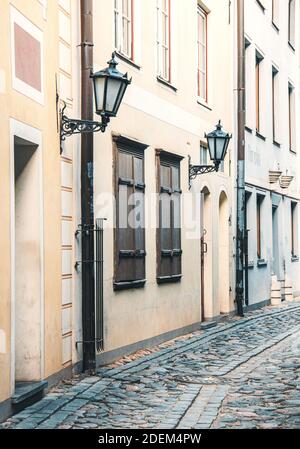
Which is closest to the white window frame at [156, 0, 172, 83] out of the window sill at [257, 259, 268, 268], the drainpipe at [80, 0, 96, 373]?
the drainpipe at [80, 0, 96, 373]

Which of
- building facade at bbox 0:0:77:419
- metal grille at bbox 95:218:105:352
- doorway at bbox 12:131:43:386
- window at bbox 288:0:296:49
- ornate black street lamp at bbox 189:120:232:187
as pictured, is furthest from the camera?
window at bbox 288:0:296:49

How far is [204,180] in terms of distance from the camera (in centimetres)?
1595

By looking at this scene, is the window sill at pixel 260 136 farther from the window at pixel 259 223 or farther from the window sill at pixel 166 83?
the window sill at pixel 166 83

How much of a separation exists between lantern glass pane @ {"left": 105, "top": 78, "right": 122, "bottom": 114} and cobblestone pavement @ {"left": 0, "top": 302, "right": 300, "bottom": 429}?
2.78 meters

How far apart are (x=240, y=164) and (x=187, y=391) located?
33.1ft

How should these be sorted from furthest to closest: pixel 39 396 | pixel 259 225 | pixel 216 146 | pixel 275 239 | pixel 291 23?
1. pixel 291 23
2. pixel 275 239
3. pixel 259 225
4. pixel 216 146
5. pixel 39 396

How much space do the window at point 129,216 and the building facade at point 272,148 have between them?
773 centimetres

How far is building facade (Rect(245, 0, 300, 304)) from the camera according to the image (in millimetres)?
20766

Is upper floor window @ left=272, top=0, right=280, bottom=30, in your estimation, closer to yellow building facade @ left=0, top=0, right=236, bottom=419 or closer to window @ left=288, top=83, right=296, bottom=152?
Answer: window @ left=288, top=83, right=296, bottom=152

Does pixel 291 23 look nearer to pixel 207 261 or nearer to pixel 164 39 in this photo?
pixel 207 261

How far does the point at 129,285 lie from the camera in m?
11.7

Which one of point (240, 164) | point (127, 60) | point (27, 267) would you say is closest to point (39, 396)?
point (27, 267)

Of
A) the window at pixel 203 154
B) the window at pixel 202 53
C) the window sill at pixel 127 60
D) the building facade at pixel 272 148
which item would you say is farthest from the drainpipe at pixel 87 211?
the building facade at pixel 272 148
